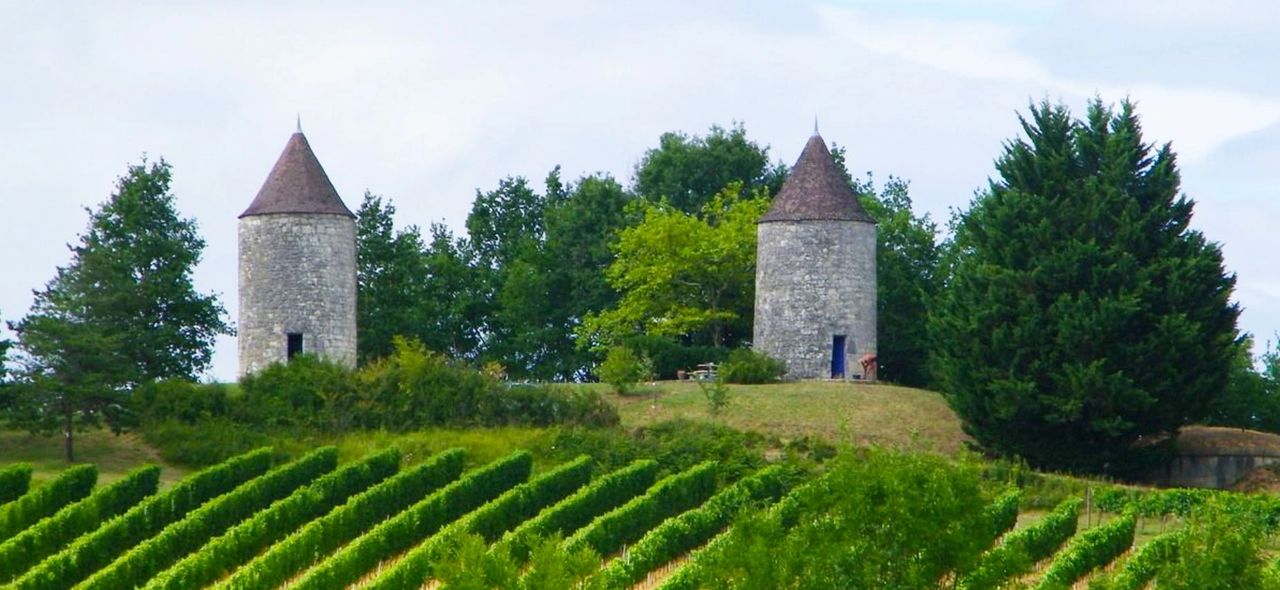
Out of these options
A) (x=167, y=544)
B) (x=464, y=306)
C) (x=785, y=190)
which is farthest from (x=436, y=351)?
(x=167, y=544)

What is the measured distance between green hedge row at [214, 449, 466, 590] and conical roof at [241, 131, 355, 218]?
30.1 ft

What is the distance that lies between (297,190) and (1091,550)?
20466 mm

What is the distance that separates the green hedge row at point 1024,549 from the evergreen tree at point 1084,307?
10.9 feet

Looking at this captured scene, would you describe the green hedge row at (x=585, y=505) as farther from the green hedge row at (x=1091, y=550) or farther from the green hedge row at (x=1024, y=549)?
the green hedge row at (x=1091, y=550)

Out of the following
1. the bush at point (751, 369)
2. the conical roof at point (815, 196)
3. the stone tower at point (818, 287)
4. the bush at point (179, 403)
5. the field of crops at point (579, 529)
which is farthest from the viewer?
the conical roof at point (815, 196)

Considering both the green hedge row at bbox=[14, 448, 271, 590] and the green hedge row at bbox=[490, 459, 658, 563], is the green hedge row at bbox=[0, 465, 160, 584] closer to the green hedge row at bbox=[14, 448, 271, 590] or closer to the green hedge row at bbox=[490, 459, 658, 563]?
the green hedge row at bbox=[14, 448, 271, 590]

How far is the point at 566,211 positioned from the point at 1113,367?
20663 millimetres

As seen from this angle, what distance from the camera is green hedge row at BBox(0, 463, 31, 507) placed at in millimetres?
41188

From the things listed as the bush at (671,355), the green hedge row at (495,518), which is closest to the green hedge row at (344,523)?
the green hedge row at (495,518)

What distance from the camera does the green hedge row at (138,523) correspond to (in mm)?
35406

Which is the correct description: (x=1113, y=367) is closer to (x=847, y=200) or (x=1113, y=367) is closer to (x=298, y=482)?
(x=847, y=200)

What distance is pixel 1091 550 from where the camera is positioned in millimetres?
37188

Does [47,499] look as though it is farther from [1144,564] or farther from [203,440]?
[1144,564]

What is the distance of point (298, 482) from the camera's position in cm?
4209
